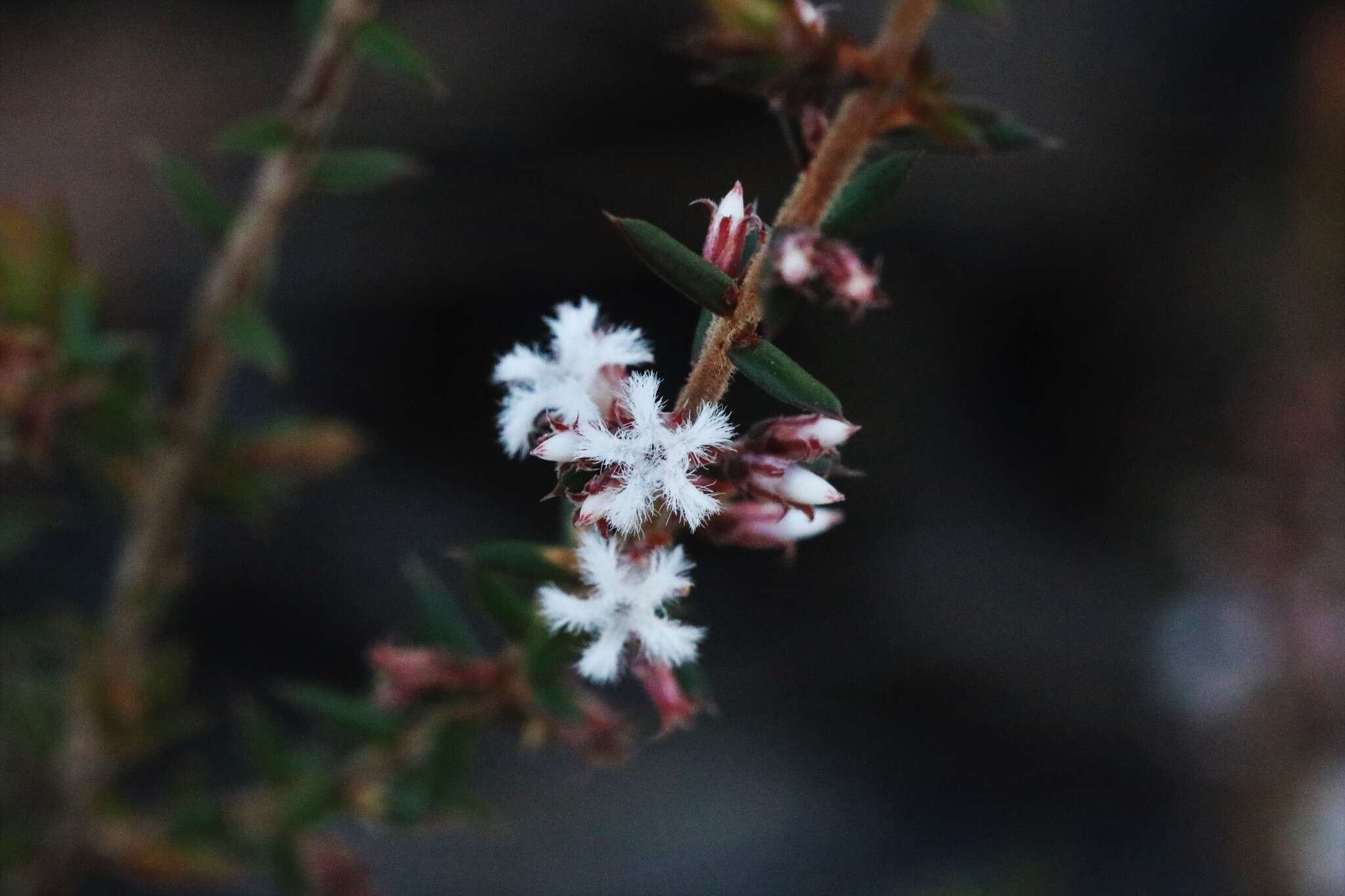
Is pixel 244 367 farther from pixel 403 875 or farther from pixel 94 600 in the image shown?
pixel 403 875

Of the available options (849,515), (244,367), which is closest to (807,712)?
(849,515)

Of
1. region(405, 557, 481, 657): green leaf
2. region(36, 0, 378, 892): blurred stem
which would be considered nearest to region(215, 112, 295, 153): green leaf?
region(36, 0, 378, 892): blurred stem

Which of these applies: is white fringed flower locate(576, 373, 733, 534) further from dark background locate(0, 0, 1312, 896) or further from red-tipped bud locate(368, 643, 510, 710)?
dark background locate(0, 0, 1312, 896)

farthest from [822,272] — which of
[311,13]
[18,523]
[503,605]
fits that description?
[18,523]

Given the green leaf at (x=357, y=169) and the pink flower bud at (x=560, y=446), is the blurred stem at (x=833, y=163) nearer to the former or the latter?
the pink flower bud at (x=560, y=446)

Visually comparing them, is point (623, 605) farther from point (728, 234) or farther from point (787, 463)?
point (728, 234)
